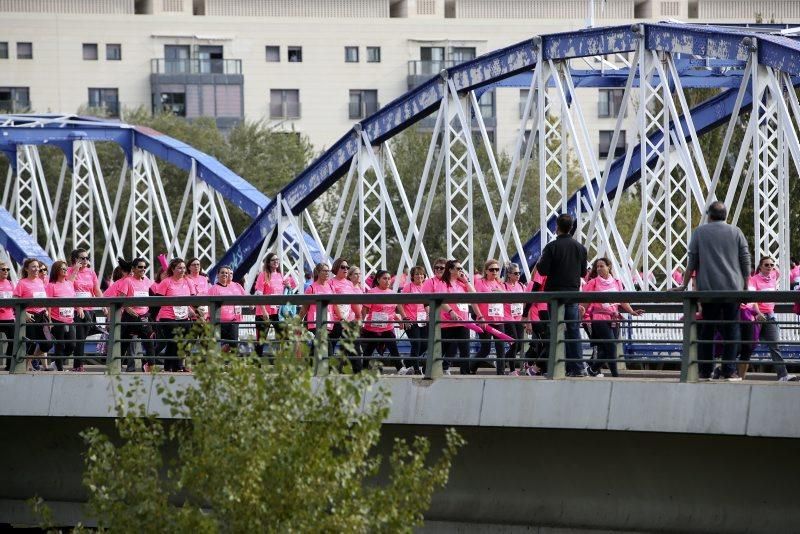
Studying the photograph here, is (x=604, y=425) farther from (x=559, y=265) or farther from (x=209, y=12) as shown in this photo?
(x=209, y=12)

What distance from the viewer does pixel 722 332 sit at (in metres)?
16.0

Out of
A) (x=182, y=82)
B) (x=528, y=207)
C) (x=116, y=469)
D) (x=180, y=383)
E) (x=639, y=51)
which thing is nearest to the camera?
(x=116, y=469)

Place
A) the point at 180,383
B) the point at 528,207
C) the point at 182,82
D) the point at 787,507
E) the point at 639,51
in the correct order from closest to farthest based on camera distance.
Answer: the point at 787,507 → the point at 180,383 → the point at 639,51 → the point at 528,207 → the point at 182,82

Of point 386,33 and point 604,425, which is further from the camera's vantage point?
point 386,33

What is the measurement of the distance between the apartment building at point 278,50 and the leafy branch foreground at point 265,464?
6359 centimetres

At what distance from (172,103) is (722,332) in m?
63.3

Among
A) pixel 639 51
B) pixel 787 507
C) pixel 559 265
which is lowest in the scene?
pixel 787 507

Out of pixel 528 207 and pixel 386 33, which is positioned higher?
pixel 386 33

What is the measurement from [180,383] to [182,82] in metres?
60.6

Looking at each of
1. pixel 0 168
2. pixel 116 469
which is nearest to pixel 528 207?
pixel 0 168

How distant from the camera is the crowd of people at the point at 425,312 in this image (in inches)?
644

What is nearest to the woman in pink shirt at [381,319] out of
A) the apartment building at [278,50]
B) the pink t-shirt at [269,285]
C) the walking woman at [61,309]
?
the pink t-shirt at [269,285]

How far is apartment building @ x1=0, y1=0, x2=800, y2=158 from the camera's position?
252 ft

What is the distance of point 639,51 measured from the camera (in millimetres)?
23328
